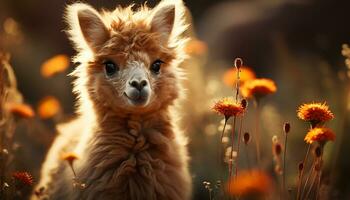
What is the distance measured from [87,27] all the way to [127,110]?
746 mm

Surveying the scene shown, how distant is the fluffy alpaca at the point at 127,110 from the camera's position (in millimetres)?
4258

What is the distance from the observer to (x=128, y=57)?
4367 mm

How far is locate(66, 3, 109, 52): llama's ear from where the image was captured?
4586 mm

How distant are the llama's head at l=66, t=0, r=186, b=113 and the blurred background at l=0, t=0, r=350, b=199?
0.89 metres

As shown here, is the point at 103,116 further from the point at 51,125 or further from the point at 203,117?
the point at 51,125

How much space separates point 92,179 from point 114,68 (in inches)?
30.3

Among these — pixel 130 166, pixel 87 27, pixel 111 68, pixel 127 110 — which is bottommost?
pixel 130 166

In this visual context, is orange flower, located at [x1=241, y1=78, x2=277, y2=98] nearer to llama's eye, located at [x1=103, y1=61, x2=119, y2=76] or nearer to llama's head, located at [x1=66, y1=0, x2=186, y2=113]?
llama's head, located at [x1=66, y1=0, x2=186, y2=113]

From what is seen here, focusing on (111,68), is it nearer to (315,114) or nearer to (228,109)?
(228,109)

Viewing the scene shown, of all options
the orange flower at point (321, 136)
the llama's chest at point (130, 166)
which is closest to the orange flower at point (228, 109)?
the orange flower at point (321, 136)

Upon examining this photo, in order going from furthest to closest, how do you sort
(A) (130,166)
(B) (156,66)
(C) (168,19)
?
1. (C) (168,19)
2. (B) (156,66)
3. (A) (130,166)

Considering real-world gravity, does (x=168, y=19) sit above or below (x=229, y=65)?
below

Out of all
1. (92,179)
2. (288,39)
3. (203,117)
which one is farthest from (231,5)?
(92,179)

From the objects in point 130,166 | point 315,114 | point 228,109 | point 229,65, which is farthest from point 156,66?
point 229,65
